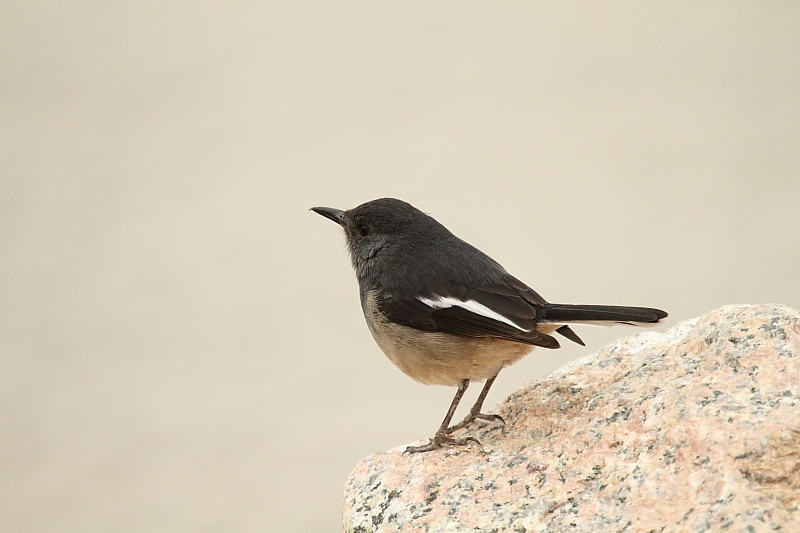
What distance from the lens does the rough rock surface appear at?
8.57 feet

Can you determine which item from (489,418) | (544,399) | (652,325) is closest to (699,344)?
(652,325)

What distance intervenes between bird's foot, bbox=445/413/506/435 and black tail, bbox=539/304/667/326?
54 cm

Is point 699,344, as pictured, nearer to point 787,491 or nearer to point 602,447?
point 602,447

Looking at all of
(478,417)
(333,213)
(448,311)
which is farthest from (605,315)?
(333,213)

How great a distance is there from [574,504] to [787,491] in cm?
72

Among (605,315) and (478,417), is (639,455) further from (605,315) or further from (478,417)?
(478,417)

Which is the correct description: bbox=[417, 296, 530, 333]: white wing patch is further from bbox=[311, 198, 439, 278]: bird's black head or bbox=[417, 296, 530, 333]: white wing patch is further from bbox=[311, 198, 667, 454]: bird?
bbox=[311, 198, 439, 278]: bird's black head

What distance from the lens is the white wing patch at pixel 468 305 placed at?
3693 millimetres

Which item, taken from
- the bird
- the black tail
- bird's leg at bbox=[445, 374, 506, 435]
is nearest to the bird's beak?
the bird

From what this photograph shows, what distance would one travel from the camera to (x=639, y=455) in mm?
2955

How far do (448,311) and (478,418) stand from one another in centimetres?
59

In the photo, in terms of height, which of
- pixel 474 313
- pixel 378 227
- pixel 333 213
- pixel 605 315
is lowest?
pixel 605 315

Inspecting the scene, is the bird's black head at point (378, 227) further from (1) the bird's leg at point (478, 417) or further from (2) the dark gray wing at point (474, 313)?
(1) the bird's leg at point (478, 417)

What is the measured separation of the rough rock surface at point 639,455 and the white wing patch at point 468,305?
48 centimetres
